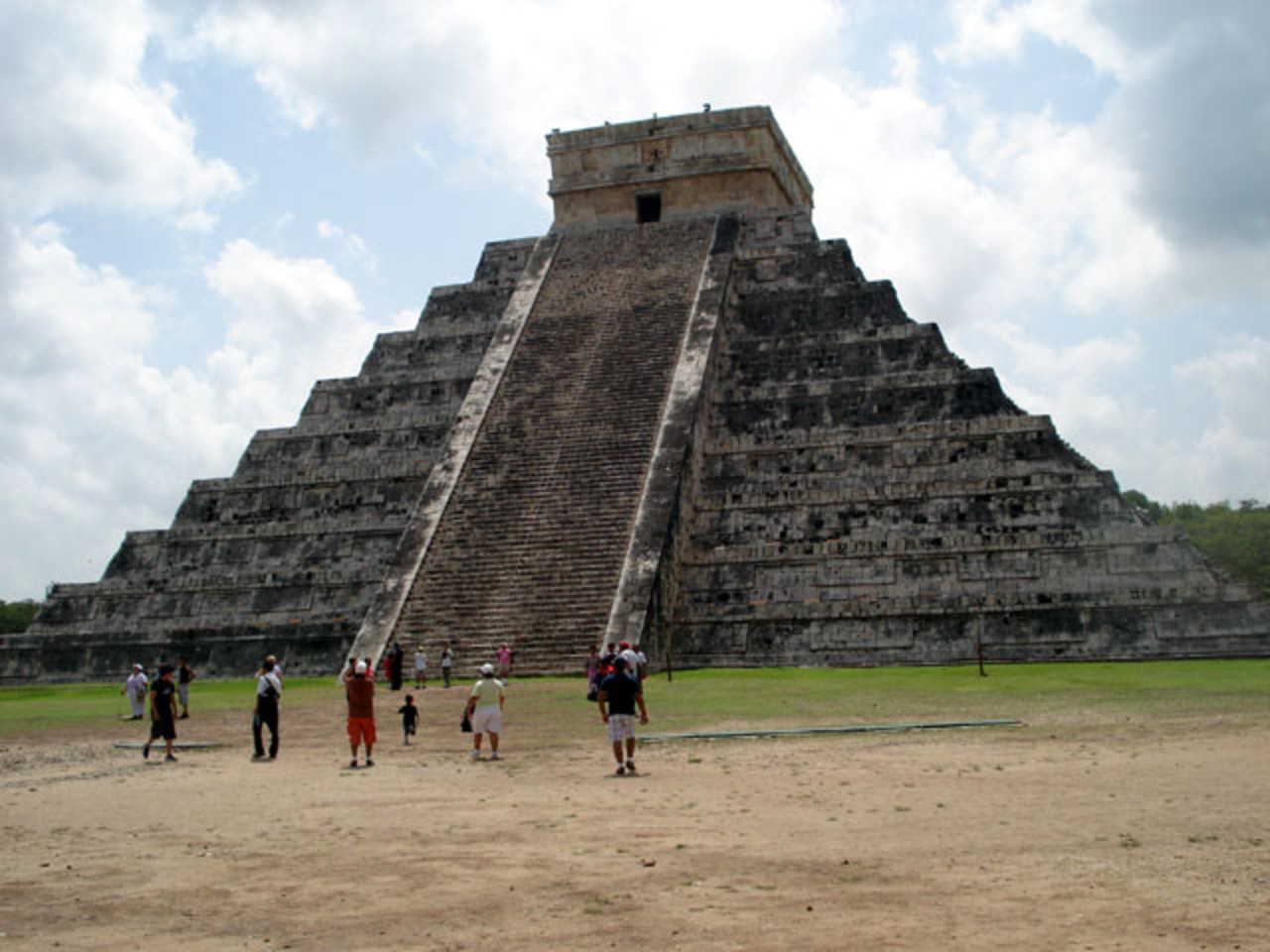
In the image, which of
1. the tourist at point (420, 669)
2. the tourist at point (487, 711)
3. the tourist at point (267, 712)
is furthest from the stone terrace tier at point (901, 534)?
the tourist at point (267, 712)

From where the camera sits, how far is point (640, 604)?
21797 mm

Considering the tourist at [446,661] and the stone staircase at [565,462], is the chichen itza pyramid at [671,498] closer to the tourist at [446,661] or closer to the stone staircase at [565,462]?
the stone staircase at [565,462]

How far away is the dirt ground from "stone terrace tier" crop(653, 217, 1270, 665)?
8.22 metres

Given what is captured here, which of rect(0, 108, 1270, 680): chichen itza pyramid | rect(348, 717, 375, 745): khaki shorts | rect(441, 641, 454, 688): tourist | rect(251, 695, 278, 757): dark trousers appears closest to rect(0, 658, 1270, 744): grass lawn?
rect(441, 641, 454, 688): tourist

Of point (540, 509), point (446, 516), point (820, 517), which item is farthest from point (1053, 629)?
point (446, 516)

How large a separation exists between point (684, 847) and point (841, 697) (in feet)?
30.1

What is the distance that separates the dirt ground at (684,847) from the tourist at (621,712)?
297 millimetres

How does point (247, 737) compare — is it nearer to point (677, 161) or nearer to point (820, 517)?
point (820, 517)

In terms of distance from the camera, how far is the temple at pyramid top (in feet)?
106

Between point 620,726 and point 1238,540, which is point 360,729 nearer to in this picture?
point 620,726

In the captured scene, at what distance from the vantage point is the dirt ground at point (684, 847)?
635 cm

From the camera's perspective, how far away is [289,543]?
2686 cm

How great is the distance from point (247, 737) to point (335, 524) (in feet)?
38.0

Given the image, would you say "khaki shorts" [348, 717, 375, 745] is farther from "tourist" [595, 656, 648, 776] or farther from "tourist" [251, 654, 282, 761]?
"tourist" [595, 656, 648, 776]
